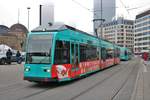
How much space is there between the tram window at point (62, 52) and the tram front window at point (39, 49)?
0.45m

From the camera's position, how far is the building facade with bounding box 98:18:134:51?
151m

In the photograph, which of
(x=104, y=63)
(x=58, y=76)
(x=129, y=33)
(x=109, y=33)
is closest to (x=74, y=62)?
(x=58, y=76)

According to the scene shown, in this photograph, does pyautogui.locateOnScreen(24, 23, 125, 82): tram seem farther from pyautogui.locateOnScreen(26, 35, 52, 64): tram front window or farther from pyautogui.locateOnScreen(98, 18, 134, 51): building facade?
pyautogui.locateOnScreen(98, 18, 134, 51): building facade

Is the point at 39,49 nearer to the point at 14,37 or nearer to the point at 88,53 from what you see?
the point at 88,53

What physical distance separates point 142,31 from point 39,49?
13626 cm

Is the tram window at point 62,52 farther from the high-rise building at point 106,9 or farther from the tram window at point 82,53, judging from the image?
the high-rise building at point 106,9

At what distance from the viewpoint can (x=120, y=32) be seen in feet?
520

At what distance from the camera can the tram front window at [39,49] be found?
1466 cm

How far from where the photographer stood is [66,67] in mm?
15938

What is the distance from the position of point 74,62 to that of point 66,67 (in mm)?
1604

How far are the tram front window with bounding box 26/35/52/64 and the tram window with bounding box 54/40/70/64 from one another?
45 cm

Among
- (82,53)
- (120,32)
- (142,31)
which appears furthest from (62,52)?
(120,32)

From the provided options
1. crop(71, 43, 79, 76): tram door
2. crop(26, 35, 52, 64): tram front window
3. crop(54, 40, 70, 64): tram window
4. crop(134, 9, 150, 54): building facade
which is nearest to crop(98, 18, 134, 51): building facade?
crop(134, 9, 150, 54): building facade

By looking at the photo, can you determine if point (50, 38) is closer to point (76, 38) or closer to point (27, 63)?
point (27, 63)
